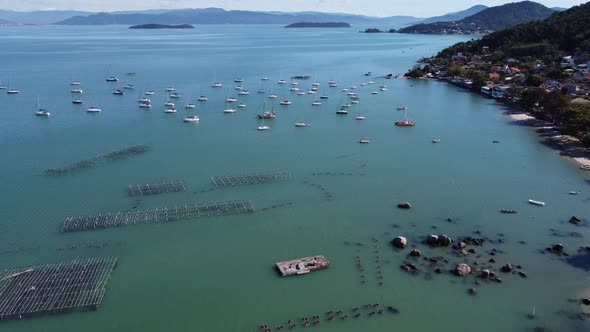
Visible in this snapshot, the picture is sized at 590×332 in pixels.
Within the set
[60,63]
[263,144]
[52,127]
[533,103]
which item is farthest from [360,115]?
[60,63]

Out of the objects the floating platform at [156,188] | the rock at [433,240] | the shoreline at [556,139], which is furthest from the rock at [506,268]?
the floating platform at [156,188]

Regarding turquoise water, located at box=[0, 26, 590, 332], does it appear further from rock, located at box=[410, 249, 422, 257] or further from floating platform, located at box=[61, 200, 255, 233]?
floating platform, located at box=[61, 200, 255, 233]

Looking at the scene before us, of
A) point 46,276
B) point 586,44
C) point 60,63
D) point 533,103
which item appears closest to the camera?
point 46,276

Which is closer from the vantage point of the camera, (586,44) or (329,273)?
(329,273)

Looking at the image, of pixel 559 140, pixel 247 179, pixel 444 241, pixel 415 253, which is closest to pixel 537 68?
pixel 559 140

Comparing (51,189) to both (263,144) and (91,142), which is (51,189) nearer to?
(91,142)

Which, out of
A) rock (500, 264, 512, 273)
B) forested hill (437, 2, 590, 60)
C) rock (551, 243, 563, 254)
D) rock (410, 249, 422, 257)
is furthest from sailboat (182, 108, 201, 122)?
forested hill (437, 2, 590, 60)
